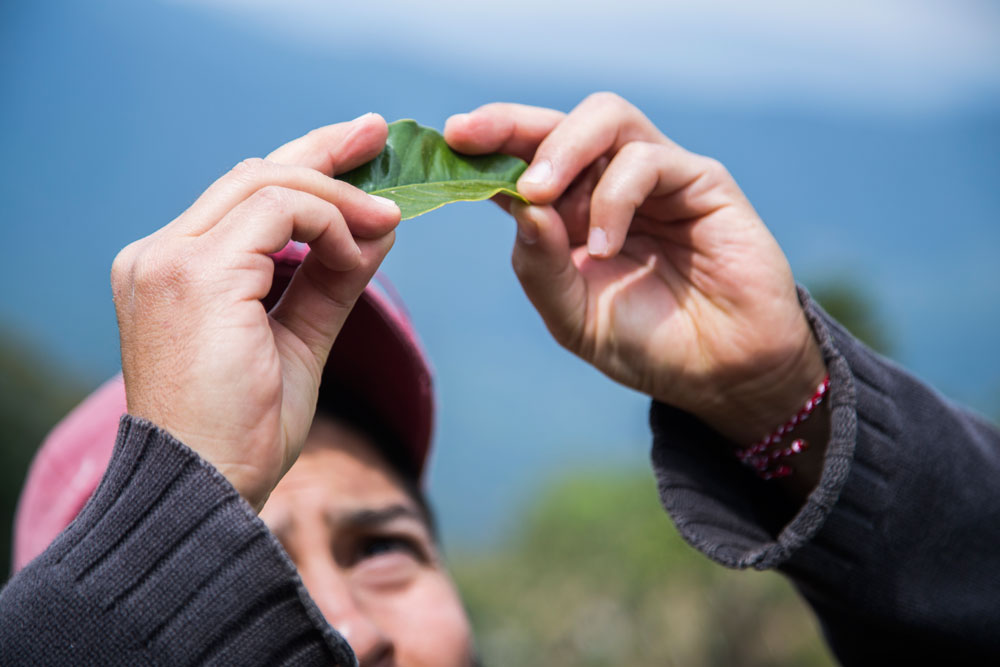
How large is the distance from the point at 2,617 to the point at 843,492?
1229mm

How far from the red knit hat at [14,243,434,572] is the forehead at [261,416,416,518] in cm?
10

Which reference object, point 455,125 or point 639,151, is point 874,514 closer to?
point 639,151

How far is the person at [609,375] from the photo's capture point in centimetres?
103

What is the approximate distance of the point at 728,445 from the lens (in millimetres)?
1611

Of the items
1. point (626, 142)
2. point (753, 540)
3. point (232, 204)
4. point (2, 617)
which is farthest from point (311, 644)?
point (626, 142)

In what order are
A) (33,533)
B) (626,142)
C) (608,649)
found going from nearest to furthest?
(626,142)
(33,533)
(608,649)

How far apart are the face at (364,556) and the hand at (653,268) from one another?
484 millimetres

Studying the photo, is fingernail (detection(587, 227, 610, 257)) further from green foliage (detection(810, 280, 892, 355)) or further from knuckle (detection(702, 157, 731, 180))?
green foliage (detection(810, 280, 892, 355))

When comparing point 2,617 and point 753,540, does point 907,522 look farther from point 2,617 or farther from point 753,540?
point 2,617

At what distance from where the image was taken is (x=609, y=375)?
1.58 meters

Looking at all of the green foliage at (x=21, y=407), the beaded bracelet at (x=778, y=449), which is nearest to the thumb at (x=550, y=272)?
the beaded bracelet at (x=778, y=449)

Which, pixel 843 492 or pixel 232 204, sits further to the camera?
pixel 843 492

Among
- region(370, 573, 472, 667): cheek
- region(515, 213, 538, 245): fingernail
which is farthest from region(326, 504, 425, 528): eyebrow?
region(515, 213, 538, 245): fingernail

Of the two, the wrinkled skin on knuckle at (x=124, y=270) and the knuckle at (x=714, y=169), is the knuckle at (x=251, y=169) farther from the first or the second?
the knuckle at (x=714, y=169)
